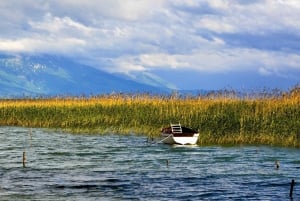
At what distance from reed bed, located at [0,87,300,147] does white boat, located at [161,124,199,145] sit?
1000mm

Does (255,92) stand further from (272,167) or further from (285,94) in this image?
(272,167)

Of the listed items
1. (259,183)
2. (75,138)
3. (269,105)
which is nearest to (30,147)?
(75,138)

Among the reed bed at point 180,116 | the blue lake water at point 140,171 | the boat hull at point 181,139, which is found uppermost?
the reed bed at point 180,116

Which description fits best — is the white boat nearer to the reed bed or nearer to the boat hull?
the boat hull

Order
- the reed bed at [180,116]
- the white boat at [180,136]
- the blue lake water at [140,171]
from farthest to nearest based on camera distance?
the white boat at [180,136], the reed bed at [180,116], the blue lake water at [140,171]

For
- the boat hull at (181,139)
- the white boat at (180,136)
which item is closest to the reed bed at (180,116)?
the boat hull at (181,139)

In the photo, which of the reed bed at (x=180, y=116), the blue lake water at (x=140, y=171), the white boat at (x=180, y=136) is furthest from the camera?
the white boat at (x=180, y=136)

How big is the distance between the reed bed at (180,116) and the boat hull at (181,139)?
87 cm

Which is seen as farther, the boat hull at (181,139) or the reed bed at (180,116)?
the boat hull at (181,139)

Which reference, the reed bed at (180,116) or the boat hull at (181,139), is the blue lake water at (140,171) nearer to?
the boat hull at (181,139)

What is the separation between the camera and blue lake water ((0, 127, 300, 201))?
21.4 metres

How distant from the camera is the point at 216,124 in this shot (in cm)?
4022

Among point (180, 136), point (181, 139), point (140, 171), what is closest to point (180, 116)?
point (181, 139)

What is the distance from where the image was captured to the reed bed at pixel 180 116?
37875mm
